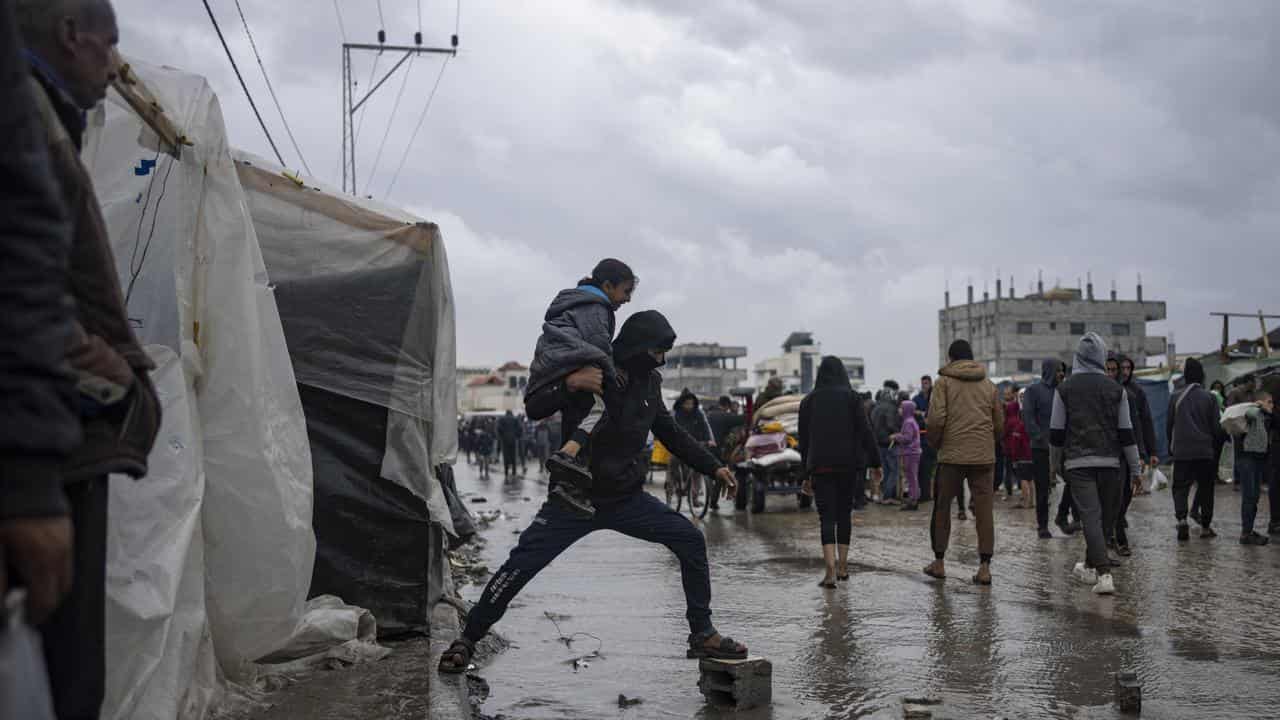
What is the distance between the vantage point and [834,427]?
9.70m

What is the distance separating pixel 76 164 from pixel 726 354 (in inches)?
3659

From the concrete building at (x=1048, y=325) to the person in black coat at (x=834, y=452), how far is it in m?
88.8

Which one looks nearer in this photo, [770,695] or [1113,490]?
[770,695]

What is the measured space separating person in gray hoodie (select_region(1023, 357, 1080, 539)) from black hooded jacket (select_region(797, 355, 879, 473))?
3993 mm

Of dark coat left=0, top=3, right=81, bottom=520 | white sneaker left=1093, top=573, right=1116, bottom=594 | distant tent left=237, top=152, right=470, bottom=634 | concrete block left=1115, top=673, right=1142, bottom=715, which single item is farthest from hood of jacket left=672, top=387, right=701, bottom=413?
dark coat left=0, top=3, right=81, bottom=520

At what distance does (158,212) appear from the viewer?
478 centimetres

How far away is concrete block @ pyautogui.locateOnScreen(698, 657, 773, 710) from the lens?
537cm

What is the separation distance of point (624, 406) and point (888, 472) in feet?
48.1

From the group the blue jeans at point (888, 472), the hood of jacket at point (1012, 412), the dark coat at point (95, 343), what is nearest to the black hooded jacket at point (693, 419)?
the blue jeans at point (888, 472)

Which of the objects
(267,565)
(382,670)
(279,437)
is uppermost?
(279,437)

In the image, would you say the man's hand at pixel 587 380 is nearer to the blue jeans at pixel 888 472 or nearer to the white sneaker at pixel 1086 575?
the white sneaker at pixel 1086 575

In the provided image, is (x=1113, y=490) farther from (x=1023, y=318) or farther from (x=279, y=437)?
(x=1023, y=318)

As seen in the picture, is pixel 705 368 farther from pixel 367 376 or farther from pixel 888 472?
pixel 367 376

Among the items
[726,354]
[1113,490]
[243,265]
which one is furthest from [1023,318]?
[243,265]
